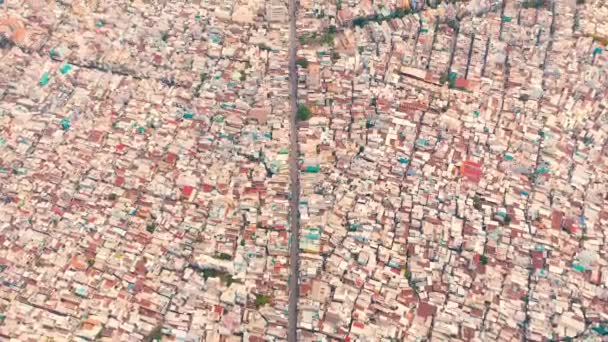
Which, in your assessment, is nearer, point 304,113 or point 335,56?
point 304,113

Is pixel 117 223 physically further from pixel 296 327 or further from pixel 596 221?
pixel 596 221

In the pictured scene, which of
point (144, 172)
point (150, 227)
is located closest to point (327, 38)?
point (144, 172)

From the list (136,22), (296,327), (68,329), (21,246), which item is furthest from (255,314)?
(136,22)

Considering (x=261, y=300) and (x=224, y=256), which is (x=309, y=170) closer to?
(x=224, y=256)

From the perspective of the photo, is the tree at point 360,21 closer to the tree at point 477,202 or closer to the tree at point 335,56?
the tree at point 335,56

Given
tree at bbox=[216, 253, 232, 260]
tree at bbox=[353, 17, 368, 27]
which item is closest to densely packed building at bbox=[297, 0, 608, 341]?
tree at bbox=[353, 17, 368, 27]
